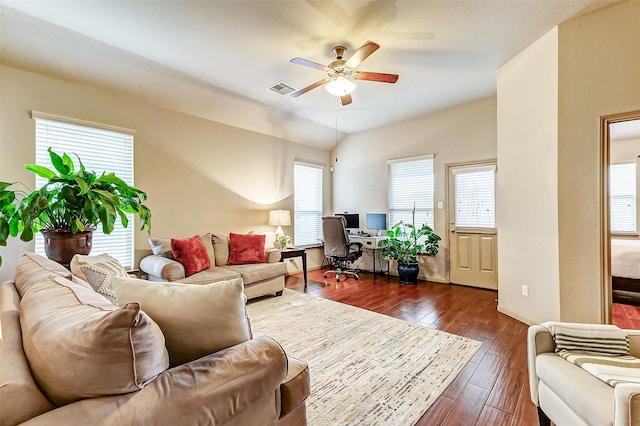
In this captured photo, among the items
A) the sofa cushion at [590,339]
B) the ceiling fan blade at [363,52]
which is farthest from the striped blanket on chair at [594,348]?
the ceiling fan blade at [363,52]

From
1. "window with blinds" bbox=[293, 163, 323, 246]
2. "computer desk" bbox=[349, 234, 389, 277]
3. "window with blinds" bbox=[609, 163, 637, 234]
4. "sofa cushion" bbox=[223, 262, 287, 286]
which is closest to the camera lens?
"sofa cushion" bbox=[223, 262, 287, 286]

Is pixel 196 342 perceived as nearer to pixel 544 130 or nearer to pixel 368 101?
pixel 544 130

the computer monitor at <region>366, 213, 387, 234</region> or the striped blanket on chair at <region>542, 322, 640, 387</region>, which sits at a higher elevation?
the computer monitor at <region>366, 213, 387, 234</region>

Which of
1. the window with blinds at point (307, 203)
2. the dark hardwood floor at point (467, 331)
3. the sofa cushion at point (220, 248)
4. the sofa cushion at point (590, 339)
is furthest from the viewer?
the window with blinds at point (307, 203)

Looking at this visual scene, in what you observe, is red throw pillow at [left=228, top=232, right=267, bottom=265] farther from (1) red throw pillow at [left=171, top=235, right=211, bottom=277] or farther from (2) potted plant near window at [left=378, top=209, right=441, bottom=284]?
(2) potted plant near window at [left=378, top=209, right=441, bottom=284]

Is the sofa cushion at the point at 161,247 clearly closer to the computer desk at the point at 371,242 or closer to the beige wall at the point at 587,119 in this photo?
the computer desk at the point at 371,242

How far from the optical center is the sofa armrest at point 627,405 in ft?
3.28

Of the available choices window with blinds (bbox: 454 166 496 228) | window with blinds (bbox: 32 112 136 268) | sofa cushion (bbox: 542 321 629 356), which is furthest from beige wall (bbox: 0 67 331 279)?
sofa cushion (bbox: 542 321 629 356)

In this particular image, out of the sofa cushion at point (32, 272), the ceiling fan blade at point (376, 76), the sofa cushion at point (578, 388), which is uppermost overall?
the ceiling fan blade at point (376, 76)

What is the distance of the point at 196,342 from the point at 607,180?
3.43 m

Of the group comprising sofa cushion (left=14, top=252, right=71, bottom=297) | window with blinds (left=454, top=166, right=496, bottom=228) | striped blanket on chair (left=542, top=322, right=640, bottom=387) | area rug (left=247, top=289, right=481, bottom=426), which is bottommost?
area rug (left=247, top=289, right=481, bottom=426)

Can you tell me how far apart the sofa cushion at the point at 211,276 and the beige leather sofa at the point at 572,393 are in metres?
3.01

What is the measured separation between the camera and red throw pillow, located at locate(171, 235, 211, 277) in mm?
3521

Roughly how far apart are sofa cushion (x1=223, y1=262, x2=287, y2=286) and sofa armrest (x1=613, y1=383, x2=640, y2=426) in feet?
11.0
